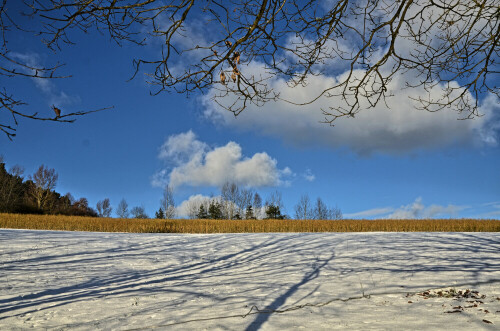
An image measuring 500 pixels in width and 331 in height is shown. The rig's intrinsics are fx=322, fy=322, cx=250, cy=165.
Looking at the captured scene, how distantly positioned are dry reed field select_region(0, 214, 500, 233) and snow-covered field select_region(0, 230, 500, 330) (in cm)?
858

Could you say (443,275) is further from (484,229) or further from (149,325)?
(484,229)

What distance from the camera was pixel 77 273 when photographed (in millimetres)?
8570

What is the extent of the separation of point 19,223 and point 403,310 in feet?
79.6

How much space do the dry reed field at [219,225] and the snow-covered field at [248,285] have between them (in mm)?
8584

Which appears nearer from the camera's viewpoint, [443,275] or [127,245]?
[443,275]

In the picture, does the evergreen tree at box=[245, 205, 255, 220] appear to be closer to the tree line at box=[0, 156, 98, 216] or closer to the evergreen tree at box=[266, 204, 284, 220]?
the evergreen tree at box=[266, 204, 284, 220]

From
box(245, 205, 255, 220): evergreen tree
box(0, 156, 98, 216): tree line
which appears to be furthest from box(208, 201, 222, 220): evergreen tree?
box(0, 156, 98, 216): tree line

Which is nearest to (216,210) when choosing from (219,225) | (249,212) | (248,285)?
(249,212)

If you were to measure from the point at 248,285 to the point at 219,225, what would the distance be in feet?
48.5

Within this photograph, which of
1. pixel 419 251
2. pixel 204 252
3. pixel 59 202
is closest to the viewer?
pixel 419 251

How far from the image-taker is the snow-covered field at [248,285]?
478 centimetres

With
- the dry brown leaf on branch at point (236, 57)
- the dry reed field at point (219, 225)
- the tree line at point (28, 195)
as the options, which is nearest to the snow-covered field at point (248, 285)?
the dry brown leaf on branch at point (236, 57)

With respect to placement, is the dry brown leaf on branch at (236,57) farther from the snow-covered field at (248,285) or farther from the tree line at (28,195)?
the tree line at (28,195)

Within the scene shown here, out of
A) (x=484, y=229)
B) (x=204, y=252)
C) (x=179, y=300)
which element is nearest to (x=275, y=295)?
(x=179, y=300)
